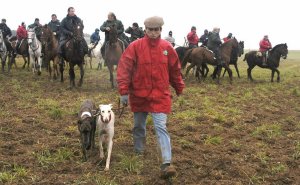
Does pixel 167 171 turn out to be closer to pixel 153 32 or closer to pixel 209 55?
pixel 153 32

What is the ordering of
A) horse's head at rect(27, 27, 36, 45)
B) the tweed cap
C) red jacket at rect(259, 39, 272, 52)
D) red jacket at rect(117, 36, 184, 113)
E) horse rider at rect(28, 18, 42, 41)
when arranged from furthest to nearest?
1. red jacket at rect(259, 39, 272, 52)
2. horse rider at rect(28, 18, 42, 41)
3. horse's head at rect(27, 27, 36, 45)
4. red jacket at rect(117, 36, 184, 113)
5. the tweed cap

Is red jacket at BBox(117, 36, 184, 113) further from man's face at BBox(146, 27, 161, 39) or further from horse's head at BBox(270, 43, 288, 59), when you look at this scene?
horse's head at BBox(270, 43, 288, 59)

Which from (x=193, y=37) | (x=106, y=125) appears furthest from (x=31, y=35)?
(x=106, y=125)

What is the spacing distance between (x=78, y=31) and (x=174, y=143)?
771cm

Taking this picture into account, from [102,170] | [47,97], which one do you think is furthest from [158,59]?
[47,97]

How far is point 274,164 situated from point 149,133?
295cm

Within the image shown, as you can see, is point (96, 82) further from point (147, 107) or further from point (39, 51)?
point (147, 107)

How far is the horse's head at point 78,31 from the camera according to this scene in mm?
14290

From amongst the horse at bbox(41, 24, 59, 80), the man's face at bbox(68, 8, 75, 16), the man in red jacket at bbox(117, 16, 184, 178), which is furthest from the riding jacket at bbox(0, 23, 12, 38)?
the man in red jacket at bbox(117, 16, 184, 178)

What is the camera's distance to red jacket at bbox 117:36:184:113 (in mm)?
6117

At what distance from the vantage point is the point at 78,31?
1434 centimetres

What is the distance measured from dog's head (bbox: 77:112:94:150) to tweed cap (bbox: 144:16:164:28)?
1945mm

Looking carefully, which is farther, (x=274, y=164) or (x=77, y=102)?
(x=77, y=102)

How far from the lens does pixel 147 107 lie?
6.46 m
